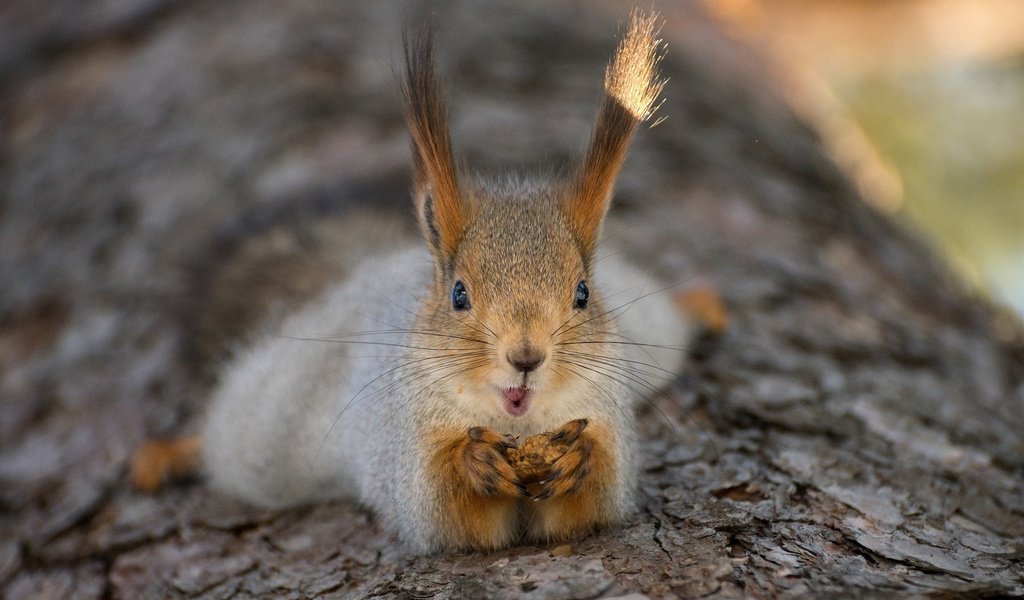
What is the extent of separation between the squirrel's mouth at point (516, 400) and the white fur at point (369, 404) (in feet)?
0.13

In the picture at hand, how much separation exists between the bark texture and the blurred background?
3.08 feet

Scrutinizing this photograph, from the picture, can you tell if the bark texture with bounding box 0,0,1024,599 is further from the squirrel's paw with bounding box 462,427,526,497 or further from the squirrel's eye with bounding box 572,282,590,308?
the squirrel's eye with bounding box 572,282,590,308

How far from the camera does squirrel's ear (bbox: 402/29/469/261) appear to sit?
2240mm

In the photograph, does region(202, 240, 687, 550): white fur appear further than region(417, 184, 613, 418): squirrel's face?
Yes

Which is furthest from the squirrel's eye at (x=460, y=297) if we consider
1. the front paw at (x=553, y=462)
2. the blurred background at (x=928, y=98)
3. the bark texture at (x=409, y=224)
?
the blurred background at (x=928, y=98)

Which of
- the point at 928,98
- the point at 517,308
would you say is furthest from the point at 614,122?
the point at 928,98

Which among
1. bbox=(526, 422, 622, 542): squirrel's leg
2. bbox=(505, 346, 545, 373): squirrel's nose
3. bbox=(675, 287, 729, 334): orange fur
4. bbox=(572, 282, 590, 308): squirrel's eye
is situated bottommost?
bbox=(526, 422, 622, 542): squirrel's leg

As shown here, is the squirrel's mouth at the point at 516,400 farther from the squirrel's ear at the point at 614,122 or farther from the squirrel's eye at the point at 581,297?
the squirrel's ear at the point at 614,122

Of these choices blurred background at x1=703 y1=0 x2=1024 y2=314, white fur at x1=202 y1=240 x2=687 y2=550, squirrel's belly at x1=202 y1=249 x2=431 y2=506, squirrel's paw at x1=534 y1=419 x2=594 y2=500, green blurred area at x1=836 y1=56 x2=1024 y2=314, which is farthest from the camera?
green blurred area at x1=836 y1=56 x2=1024 y2=314

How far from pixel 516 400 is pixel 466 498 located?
266 mm

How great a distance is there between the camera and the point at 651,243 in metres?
3.66

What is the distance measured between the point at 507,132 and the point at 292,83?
114 centimetres

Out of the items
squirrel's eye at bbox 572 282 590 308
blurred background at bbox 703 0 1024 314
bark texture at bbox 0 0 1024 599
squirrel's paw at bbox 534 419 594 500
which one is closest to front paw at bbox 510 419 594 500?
squirrel's paw at bbox 534 419 594 500

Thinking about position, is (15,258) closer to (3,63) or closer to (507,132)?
A: (3,63)
